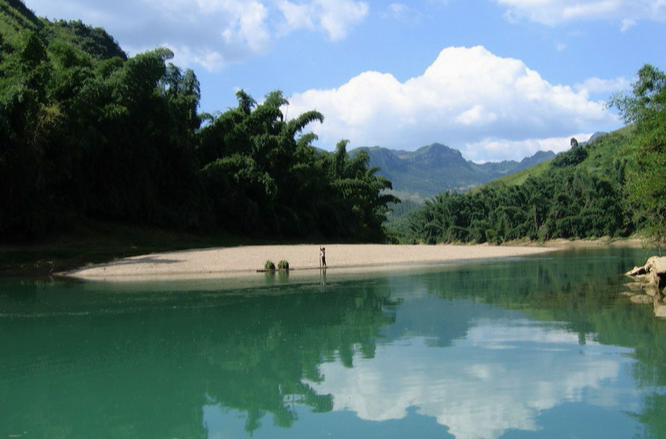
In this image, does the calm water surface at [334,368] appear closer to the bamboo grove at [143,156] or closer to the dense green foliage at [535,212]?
the bamboo grove at [143,156]

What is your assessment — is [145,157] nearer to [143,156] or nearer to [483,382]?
[143,156]

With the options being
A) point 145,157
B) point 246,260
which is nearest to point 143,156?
point 145,157

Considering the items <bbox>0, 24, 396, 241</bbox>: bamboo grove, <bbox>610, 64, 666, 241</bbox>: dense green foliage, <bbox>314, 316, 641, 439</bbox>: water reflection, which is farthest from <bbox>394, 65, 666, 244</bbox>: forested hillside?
<bbox>0, 24, 396, 241</bbox>: bamboo grove

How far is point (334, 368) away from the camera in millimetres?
9203

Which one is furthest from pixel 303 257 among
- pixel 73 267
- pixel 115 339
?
pixel 115 339

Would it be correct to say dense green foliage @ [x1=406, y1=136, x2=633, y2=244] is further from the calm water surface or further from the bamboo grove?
the calm water surface

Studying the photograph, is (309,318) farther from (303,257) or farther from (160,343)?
(303,257)

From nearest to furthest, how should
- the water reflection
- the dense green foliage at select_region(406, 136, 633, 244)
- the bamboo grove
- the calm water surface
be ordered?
the calm water surface < the water reflection < the bamboo grove < the dense green foliage at select_region(406, 136, 633, 244)

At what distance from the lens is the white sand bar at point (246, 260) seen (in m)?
28.5

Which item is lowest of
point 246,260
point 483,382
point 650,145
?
point 483,382

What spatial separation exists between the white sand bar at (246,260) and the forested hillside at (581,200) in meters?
13.7

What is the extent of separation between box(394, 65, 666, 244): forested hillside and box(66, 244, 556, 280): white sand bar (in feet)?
45.1

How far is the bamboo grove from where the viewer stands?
30297mm

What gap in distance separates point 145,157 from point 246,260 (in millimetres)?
11364
